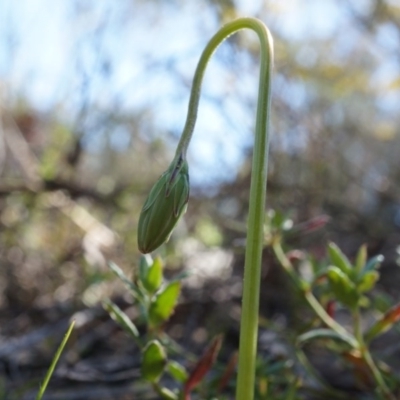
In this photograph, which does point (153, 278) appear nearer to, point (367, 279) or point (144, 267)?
point (144, 267)

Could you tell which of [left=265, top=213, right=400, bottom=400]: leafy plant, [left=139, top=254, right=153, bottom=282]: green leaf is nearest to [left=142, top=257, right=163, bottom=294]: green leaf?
[left=139, top=254, right=153, bottom=282]: green leaf

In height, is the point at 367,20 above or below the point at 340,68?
above

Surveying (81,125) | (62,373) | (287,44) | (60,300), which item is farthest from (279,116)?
(62,373)

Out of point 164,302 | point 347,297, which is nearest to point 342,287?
point 347,297

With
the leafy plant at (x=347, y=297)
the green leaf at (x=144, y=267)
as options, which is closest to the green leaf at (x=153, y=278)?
the green leaf at (x=144, y=267)

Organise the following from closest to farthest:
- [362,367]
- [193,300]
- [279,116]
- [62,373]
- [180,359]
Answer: [362,367], [62,373], [180,359], [193,300], [279,116]

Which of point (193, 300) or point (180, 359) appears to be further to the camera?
point (193, 300)

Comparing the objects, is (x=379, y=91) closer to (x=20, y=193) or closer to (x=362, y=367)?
(x=20, y=193)
